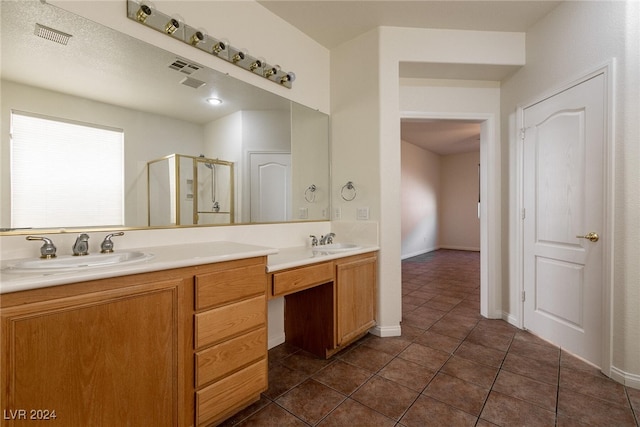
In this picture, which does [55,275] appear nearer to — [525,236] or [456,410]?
[456,410]

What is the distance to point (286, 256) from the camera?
1922 millimetres

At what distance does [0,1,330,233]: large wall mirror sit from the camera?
1.22 metres

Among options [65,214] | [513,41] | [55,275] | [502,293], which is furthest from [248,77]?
[502,293]

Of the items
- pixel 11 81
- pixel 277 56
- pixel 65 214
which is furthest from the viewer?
pixel 277 56

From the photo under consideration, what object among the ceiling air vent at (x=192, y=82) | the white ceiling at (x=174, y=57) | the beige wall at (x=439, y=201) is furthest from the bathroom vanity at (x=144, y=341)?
the beige wall at (x=439, y=201)

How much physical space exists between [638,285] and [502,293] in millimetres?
1188

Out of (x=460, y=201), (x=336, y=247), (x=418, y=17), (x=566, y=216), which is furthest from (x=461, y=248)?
(x=418, y=17)

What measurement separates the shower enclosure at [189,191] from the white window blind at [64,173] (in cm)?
17

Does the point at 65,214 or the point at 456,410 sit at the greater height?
the point at 65,214

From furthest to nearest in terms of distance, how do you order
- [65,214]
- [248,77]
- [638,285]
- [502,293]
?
1. [502,293]
2. [248,77]
3. [638,285]
4. [65,214]

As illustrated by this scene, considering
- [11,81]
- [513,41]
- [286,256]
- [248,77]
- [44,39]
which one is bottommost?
[286,256]

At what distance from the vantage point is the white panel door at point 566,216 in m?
1.92

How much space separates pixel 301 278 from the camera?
1.77 meters

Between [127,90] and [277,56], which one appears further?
[277,56]
